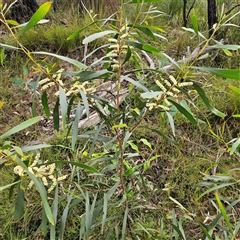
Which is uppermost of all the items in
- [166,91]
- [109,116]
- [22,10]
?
[166,91]

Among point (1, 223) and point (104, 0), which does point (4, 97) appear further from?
point (104, 0)

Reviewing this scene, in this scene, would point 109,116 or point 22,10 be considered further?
point 22,10

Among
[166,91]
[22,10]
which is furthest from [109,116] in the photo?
[22,10]

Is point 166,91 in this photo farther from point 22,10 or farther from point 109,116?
point 22,10

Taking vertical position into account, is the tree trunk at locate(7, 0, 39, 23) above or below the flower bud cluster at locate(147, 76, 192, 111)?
below

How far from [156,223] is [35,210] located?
60cm

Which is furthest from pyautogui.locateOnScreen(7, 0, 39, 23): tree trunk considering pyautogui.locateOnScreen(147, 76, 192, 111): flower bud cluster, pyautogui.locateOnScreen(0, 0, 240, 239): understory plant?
pyautogui.locateOnScreen(147, 76, 192, 111): flower bud cluster

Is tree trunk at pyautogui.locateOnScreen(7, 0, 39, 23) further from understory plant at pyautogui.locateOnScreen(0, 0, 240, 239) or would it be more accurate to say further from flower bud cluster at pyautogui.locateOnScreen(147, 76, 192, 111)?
flower bud cluster at pyautogui.locateOnScreen(147, 76, 192, 111)

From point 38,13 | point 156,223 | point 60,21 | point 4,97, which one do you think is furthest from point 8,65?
point 38,13

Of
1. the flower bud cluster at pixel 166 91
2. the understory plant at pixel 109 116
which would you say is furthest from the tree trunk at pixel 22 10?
the flower bud cluster at pixel 166 91

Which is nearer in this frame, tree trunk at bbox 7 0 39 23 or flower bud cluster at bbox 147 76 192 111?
flower bud cluster at bbox 147 76 192 111

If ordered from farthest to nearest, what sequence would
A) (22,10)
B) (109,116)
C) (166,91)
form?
(22,10) → (109,116) → (166,91)

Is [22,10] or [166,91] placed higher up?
[166,91]

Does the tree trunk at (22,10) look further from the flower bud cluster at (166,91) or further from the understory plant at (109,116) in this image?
the flower bud cluster at (166,91)
